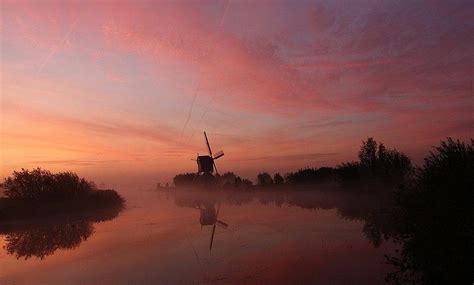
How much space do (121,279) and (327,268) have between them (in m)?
9.82

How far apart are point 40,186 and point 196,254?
35349 millimetres

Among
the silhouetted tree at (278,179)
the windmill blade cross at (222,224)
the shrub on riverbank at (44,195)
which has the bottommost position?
the windmill blade cross at (222,224)

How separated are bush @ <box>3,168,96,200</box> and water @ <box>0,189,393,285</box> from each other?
1287 cm

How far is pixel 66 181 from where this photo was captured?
53.7 meters

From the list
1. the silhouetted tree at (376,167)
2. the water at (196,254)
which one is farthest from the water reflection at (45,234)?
the silhouetted tree at (376,167)

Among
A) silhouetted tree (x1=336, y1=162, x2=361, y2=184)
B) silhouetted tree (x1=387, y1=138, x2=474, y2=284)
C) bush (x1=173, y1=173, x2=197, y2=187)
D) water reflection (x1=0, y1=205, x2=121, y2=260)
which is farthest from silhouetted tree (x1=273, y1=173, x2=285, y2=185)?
silhouetted tree (x1=387, y1=138, x2=474, y2=284)

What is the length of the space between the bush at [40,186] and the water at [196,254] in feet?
42.2

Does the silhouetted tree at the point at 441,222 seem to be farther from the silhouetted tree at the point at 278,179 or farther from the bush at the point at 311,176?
the silhouetted tree at the point at 278,179

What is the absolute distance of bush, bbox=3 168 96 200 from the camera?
4769 centimetres

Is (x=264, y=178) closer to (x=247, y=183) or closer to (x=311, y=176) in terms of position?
(x=247, y=183)

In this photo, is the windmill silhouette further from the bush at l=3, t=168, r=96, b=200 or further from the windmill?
the bush at l=3, t=168, r=96, b=200

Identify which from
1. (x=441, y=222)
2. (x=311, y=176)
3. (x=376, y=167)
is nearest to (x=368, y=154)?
(x=376, y=167)

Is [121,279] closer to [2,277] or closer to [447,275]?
[2,277]

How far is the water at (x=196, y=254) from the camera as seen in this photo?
1752cm
